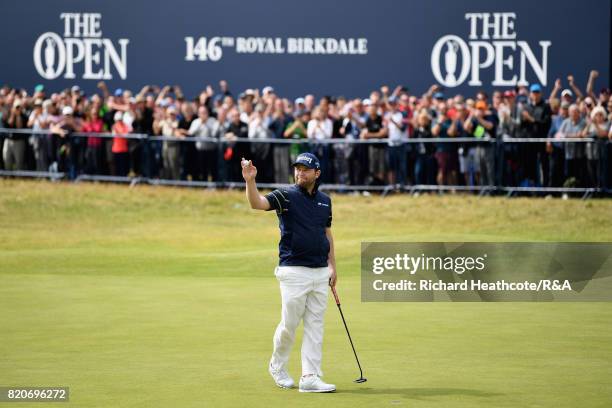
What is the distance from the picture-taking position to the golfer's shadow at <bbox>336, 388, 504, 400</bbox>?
995 centimetres

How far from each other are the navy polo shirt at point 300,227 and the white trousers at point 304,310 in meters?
0.09

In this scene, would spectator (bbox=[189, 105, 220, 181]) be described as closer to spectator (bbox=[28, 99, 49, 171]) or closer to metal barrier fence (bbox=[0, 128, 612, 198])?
metal barrier fence (bbox=[0, 128, 612, 198])

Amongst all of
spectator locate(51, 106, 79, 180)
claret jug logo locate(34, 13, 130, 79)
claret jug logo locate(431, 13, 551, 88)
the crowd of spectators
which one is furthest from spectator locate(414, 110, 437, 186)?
claret jug logo locate(34, 13, 130, 79)

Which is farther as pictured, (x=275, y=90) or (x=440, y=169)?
(x=275, y=90)

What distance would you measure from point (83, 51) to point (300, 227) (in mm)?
23950

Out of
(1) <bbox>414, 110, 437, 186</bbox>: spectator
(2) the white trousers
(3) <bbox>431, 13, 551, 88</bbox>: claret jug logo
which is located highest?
(3) <bbox>431, 13, 551, 88</bbox>: claret jug logo

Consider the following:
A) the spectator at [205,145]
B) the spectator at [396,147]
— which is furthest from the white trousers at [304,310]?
the spectator at [205,145]

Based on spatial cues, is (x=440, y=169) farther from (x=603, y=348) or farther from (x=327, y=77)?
(x=603, y=348)

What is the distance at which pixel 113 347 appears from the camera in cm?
1234

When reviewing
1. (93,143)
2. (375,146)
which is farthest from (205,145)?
(375,146)


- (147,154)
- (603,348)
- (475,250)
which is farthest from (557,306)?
(147,154)

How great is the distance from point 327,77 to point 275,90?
136 centimetres

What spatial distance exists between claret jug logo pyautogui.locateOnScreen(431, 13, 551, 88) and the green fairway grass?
5.45m

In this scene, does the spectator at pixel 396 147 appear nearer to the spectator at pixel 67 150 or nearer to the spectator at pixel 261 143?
the spectator at pixel 261 143
